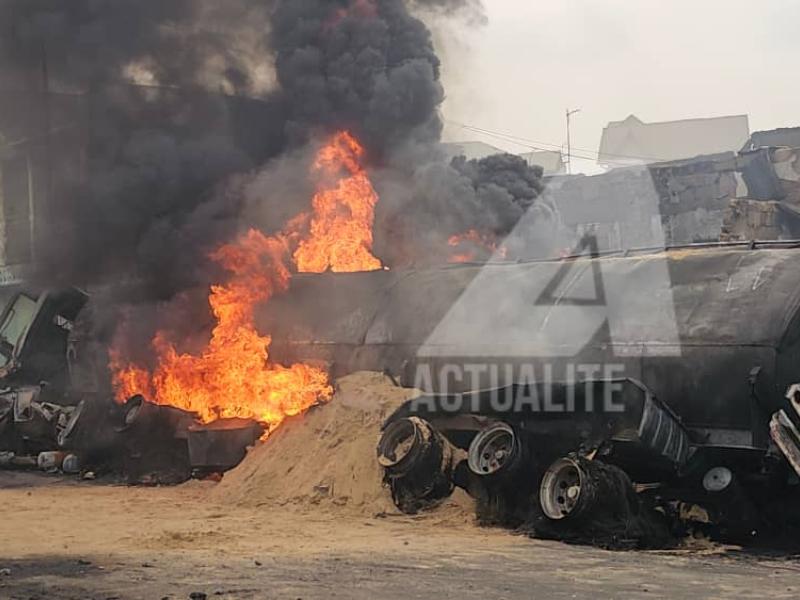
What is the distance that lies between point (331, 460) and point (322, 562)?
3896mm

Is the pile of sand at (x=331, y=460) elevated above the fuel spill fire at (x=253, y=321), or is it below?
below

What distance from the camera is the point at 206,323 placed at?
16672mm

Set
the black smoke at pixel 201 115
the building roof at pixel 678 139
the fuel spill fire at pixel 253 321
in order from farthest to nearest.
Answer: the building roof at pixel 678 139
the black smoke at pixel 201 115
the fuel spill fire at pixel 253 321

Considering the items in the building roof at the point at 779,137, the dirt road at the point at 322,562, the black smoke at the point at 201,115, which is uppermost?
the building roof at the point at 779,137

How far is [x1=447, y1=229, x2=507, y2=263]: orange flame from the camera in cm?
1872

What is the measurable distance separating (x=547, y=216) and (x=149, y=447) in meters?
10.3

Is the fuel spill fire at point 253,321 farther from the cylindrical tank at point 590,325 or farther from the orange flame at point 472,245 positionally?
the orange flame at point 472,245

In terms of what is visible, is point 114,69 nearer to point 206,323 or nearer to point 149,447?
point 206,323

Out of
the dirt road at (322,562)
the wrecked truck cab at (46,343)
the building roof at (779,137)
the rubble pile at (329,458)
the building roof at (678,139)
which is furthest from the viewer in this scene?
the building roof at (678,139)

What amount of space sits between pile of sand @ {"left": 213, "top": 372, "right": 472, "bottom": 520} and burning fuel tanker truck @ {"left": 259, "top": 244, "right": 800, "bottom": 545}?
481 millimetres

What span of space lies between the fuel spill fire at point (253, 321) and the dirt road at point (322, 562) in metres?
2.77

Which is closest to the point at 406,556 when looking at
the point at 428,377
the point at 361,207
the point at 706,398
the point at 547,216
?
the point at 706,398

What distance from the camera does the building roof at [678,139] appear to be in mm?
63938

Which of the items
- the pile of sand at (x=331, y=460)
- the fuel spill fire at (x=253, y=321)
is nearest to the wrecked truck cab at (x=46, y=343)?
the fuel spill fire at (x=253, y=321)
